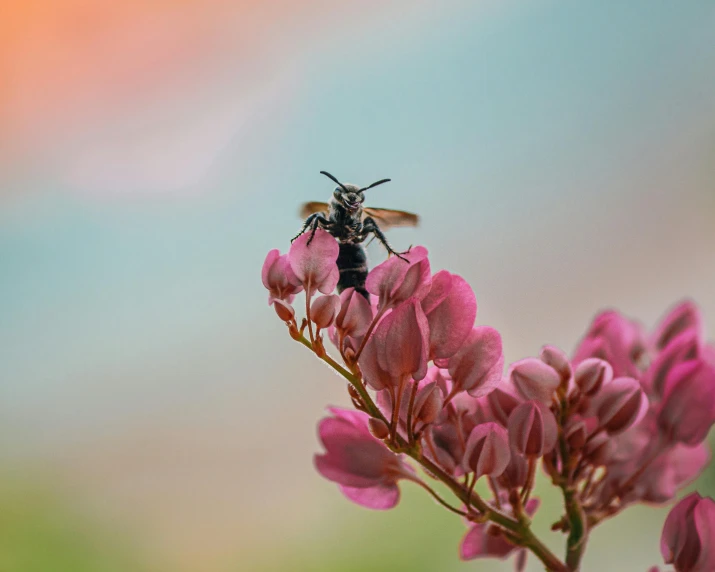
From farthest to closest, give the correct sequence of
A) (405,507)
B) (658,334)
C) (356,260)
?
(405,507), (658,334), (356,260)

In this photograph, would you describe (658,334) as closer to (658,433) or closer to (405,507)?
(658,433)

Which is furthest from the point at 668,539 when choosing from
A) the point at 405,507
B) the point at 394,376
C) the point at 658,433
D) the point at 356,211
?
the point at 405,507

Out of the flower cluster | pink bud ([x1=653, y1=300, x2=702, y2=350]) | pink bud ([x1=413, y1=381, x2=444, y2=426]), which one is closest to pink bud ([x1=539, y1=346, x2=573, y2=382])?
the flower cluster

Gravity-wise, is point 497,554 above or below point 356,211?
below

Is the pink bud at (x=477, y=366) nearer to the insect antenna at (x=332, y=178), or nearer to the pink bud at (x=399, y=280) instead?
the pink bud at (x=399, y=280)

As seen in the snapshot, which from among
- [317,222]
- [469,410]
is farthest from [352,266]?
[469,410]

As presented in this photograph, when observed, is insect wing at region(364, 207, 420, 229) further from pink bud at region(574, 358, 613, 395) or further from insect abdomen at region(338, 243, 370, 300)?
pink bud at region(574, 358, 613, 395)
